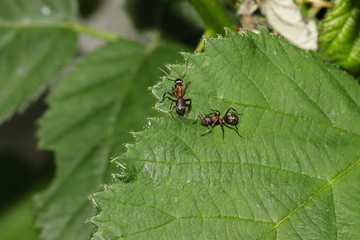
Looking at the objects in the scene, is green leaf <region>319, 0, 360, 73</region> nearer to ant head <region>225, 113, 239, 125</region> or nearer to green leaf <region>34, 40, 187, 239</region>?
ant head <region>225, 113, 239, 125</region>

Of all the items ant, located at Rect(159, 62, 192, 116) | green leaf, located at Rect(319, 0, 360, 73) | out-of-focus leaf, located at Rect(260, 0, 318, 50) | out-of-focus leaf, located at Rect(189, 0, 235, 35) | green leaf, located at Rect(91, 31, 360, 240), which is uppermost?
out-of-focus leaf, located at Rect(189, 0, 235, 35)

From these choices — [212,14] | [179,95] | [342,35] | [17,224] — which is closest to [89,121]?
[212,14]

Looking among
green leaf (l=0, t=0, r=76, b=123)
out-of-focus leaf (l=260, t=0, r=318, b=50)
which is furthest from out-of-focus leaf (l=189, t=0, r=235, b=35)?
green leaf (l=0, t=0, r=76, b=123)

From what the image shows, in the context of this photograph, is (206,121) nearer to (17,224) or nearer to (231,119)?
(231,119)

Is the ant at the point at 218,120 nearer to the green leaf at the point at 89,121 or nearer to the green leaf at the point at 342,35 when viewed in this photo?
the green leaf at the point at 342,35

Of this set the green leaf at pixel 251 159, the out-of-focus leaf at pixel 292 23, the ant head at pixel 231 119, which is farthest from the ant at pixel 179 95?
the out-of-focus leaf at pixel 292 23

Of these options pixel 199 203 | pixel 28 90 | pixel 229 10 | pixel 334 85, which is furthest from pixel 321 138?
pixel 28 90
